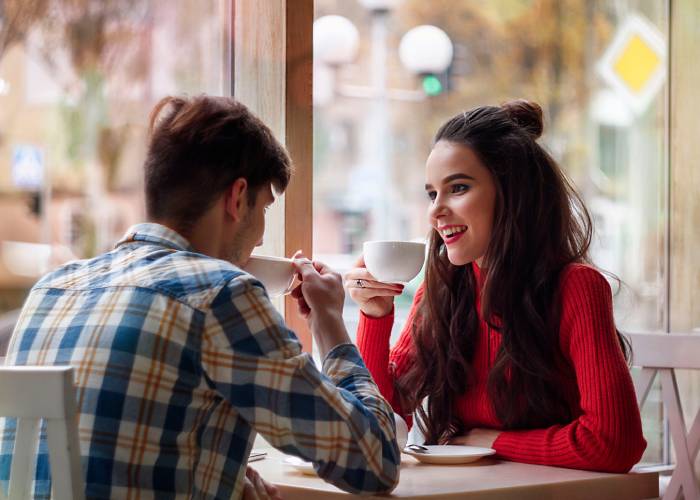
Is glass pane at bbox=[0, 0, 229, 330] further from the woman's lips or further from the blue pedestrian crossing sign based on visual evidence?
the woman's lips

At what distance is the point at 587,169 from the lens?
487 centimetres

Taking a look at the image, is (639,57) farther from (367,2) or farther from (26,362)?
(26,362)

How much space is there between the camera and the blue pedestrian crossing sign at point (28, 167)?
2.40 m

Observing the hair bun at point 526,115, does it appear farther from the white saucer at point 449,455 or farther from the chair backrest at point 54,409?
the chair backrest at point 54,409

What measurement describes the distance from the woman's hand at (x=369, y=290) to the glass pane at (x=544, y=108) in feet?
1.66

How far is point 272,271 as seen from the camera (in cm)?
150

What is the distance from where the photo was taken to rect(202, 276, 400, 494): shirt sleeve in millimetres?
1160

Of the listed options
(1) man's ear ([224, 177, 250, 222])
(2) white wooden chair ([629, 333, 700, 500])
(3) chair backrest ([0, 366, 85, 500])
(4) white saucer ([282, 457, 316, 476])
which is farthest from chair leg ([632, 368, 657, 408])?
(3) chair backrest ([0, 366, 85, 500])

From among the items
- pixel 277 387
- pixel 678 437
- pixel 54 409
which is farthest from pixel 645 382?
pixel 54 409

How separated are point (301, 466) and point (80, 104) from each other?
1418 millimetres

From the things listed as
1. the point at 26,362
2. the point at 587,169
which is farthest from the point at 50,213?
the point at 587,169

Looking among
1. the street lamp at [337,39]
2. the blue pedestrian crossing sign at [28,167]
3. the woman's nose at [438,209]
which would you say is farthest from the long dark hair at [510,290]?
the street lamp at [337,39]

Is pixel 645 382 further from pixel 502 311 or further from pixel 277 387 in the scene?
pixel 277 387

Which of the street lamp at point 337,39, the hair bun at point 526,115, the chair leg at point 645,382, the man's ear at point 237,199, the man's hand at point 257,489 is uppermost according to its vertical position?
the street lamp at point 337,39
